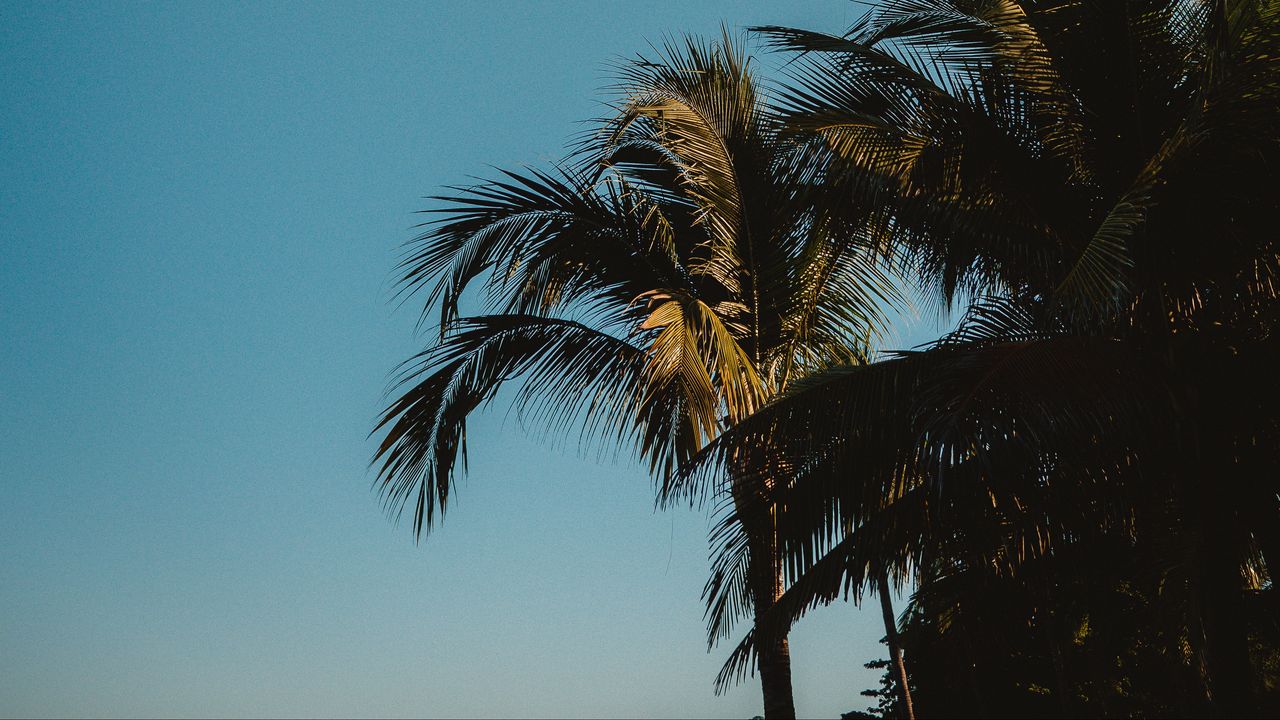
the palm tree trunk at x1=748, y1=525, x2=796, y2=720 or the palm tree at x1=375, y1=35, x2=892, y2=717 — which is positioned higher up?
the palm tree at x1=375, y1=35, x2=892, y2=717

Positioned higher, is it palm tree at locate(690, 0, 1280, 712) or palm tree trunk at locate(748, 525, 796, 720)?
palm tree at locate(690, 0, 1280, 712)

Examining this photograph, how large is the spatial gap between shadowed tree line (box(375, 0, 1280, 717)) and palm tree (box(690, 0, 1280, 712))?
0.02 metres

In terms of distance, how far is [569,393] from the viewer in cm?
763

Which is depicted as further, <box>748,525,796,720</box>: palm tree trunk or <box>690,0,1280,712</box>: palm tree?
<box>748,525,796,720</box>: palm tree trunk

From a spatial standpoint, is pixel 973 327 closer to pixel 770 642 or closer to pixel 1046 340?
pixel 1046 340

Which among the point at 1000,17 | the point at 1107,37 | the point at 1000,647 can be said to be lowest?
the point at 1000,647

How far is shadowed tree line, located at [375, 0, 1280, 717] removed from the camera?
5.79 m

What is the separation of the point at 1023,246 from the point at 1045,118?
2.97 ft

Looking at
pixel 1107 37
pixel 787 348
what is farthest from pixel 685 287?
pixel 1107 37

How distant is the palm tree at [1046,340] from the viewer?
5.81m

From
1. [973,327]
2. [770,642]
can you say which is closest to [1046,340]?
[973,327]

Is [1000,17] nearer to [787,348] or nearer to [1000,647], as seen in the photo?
[787,348]

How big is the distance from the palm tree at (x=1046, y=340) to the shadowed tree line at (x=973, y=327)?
0.02 m

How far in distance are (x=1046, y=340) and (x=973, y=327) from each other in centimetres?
61
